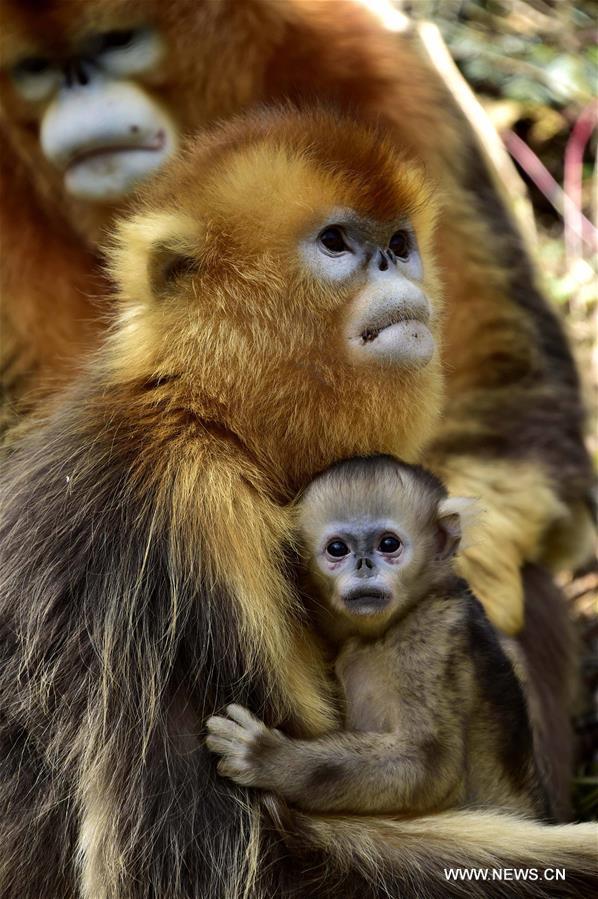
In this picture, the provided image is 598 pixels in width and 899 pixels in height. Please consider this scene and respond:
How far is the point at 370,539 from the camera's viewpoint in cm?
257

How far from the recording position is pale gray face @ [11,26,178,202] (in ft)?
11.7

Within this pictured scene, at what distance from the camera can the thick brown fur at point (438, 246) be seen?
373cm

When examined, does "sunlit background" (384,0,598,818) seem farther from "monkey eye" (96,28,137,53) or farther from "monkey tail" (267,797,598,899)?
"monkey tail" (267,797,598,899)

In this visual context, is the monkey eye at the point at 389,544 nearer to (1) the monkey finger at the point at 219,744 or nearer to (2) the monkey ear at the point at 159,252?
(1) the monkey finger at the point at 219,744

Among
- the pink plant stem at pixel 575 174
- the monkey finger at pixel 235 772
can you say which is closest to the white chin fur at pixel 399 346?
the monkey finger at pixel 235 772

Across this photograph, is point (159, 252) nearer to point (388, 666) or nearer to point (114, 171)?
point (388, 666)

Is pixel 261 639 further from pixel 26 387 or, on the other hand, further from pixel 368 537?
pixel 26 387

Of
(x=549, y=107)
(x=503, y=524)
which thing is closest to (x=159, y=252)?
(x=503, y=524)

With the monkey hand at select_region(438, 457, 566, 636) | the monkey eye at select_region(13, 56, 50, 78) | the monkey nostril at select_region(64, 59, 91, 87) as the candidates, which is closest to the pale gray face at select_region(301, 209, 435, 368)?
the monkey hand at select_region(438, 457, 566, 636)

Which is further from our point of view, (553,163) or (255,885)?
(553,163)

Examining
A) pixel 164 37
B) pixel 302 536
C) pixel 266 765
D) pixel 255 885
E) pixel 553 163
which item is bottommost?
pixel 255 885

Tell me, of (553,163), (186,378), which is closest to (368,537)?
(186,378)

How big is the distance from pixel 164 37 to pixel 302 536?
187 cm

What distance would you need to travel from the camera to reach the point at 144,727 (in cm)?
244
